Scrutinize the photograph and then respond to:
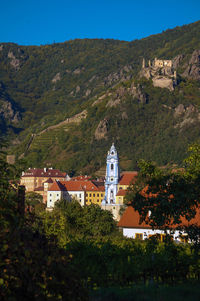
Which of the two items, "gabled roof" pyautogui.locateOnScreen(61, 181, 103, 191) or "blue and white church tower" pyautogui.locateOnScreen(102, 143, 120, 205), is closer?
"blue and white church tower" pyautogui.locateOnScreen(102, 143, 120, 205)

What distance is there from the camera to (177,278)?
19203 mm

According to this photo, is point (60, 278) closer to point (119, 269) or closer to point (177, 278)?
point (119, 269)

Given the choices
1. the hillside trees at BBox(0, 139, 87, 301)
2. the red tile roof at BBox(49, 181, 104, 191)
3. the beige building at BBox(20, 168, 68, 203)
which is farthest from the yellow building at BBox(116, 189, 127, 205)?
the hillside trees at BBox(0, 139, 87, 301)

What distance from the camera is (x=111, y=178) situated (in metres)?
138

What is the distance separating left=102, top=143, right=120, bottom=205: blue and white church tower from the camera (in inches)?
5288

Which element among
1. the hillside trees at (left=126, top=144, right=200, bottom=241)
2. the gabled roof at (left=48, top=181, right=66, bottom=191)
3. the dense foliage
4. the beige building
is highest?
the beige building

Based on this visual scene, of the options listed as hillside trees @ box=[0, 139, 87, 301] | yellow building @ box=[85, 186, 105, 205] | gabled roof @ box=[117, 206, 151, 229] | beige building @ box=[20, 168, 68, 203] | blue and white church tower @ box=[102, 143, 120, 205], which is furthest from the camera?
beige building @ box=[20, 168, 68, 203]

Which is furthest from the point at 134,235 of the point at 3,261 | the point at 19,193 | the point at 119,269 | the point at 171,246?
the point at 3,261

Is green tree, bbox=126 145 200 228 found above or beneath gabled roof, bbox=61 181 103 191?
beneath

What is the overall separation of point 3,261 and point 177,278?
32.8 ft

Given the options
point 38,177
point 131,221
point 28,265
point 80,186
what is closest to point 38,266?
point 28,265

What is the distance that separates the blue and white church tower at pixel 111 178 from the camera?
13431 centimetres

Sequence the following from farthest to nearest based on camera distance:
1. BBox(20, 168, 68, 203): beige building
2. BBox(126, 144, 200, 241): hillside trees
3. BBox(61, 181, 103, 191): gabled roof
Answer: BBox(20, 168, 68, 203): beige building < BBox(61, 181, 103, 191): gabled roof < BBox(126, 144, 200, 241): hillside trees

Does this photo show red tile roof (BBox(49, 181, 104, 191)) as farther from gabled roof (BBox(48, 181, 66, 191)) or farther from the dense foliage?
the dense foliage
